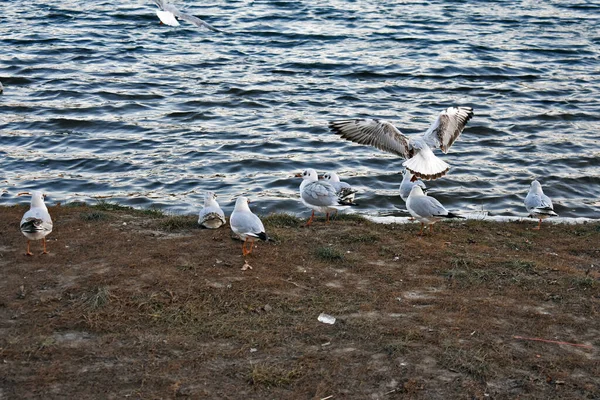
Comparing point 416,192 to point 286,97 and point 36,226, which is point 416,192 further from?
point 286,97

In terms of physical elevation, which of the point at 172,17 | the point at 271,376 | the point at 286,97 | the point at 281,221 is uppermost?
the point at 172,17

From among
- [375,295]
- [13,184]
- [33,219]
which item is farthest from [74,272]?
[13,184]

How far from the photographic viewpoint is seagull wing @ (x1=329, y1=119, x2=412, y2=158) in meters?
10.9

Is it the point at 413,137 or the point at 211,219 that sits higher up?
the point at 413,137

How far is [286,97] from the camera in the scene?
1761 cm

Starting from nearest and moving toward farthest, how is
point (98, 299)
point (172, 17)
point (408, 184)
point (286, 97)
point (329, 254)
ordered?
1. point (98, 299)
2. point (329, 254)
3. point (408, 184)
4. point (172, 17)
5. point (286, 97)

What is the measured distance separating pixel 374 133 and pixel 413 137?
536 mm

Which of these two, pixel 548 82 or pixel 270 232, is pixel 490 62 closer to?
pixel 548 82

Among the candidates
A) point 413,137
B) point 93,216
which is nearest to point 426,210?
point 413,137

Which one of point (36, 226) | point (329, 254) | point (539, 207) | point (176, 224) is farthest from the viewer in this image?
point (539, 207)

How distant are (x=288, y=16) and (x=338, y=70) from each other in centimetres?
635

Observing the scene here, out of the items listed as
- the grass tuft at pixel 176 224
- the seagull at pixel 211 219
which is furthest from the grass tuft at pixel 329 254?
the grass tuft at pixel 176 224

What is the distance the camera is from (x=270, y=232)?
8594 millimetres

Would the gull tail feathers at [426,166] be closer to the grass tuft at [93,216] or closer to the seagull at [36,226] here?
the grass tuft at [93,216]
